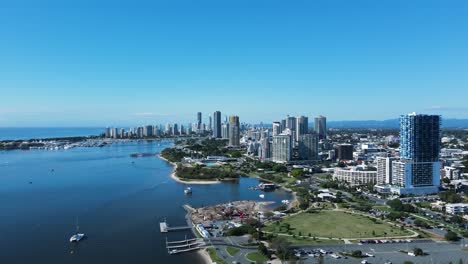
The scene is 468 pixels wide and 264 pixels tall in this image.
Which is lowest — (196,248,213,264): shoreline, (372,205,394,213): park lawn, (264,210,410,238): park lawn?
(196,248,213,264): shoreline

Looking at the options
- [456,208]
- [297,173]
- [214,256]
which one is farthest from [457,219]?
[297,173]

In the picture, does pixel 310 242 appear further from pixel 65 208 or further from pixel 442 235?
pixel 65 208

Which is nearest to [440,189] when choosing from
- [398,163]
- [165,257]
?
[398,163]

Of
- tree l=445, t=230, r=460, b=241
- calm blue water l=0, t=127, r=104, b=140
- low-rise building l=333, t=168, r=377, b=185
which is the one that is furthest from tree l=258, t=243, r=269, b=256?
calm blue water l=0, t=127, r=104, b=140

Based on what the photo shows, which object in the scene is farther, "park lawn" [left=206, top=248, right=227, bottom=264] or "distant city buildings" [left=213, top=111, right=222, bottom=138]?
"distant city buildings" [left=213, top=111, right=222, bottom=138]

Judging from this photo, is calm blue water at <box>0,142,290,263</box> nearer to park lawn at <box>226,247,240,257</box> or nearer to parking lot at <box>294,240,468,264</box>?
park lawn at <box>226,247,240,257</box>

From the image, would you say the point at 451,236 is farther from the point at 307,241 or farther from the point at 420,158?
the point at 420,158
